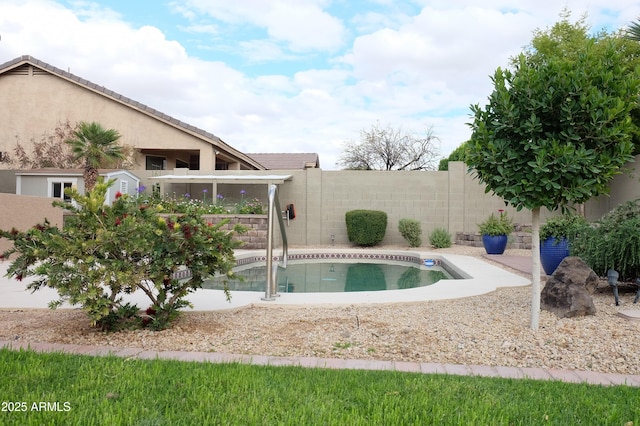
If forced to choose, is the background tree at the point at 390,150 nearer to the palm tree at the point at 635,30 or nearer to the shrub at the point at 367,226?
the shrub at the point at 367,226

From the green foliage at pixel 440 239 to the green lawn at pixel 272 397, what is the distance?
12.7 meters

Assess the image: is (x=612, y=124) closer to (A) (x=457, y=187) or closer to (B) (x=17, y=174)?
(A) (x=457, y=187)

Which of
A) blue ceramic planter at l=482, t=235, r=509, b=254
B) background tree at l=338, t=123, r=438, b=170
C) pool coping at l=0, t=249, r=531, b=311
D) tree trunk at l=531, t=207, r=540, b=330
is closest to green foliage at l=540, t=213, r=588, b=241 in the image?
pool coping at l=0, t=249, r=531, b=311

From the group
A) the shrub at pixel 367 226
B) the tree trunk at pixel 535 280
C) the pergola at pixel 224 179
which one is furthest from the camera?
the pergola at pixel 224 179

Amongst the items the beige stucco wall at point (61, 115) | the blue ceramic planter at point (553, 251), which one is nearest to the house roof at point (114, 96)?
the beige stucco wall at point (61, 115)

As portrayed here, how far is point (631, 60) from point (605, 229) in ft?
35.4

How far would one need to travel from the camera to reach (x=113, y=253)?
4.55 m

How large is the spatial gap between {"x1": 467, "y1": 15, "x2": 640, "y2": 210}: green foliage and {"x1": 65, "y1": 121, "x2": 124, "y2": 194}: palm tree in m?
15.3

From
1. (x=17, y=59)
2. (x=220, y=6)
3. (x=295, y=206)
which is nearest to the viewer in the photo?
(x=220, y=6)

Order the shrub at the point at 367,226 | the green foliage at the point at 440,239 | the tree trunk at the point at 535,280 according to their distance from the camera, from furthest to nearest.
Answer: the shrub at the point at 367,226 < the green foliage at the point at 440,239 < the tree trunk at the point at 535,280

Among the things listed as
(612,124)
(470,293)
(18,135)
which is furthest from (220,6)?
(18,135)

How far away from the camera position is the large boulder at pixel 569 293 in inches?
219

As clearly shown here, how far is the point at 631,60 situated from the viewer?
15.0 meters

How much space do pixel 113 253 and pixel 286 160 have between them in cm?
3079
